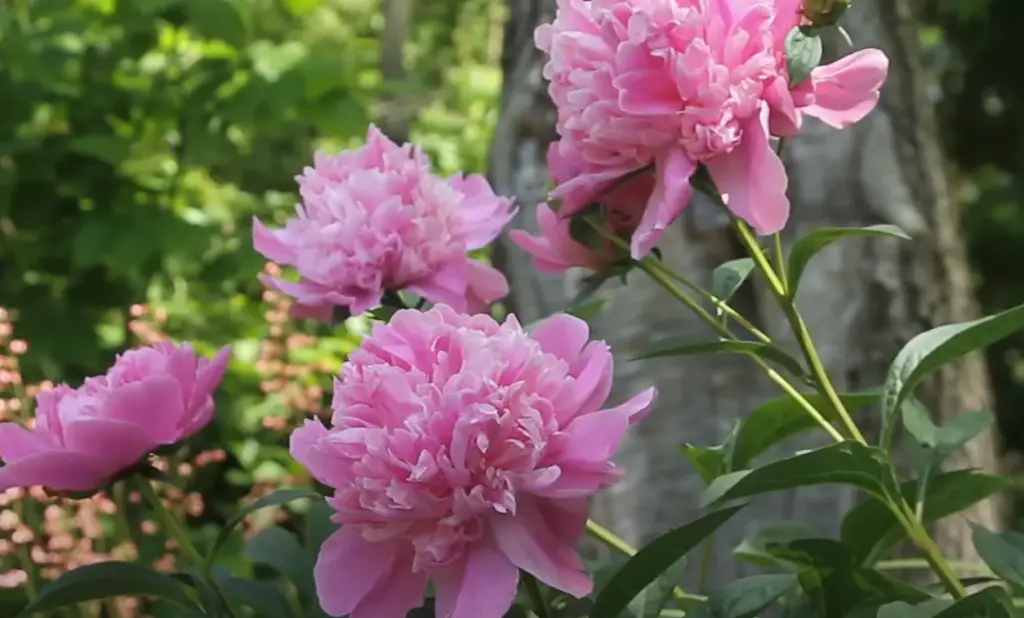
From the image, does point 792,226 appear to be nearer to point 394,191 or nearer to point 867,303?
point 867,303

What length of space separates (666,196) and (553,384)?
73 mm

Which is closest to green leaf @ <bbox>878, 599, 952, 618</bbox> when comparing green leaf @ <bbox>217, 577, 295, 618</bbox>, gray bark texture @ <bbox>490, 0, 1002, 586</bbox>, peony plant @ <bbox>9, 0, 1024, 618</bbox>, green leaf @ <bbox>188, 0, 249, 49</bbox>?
peony plant @ <bbox>9, 0, 1024, 618</bbox>

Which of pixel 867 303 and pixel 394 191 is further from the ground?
pixel 394 191

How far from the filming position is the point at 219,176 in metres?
1.38

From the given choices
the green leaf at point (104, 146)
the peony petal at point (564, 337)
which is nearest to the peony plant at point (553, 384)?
the peony petal at point (564, 337)

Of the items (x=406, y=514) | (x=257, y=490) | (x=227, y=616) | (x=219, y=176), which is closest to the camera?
(x=406, y=514)

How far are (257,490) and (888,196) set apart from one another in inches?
22.6

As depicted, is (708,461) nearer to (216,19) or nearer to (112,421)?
(112,421)

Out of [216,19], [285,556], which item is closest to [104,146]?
[216,19]

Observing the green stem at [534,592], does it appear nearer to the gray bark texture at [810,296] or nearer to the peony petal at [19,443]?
the peony petal at [19,443]

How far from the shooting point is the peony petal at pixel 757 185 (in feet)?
1.13

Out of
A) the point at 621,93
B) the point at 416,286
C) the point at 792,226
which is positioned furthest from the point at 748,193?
the point at 792,226

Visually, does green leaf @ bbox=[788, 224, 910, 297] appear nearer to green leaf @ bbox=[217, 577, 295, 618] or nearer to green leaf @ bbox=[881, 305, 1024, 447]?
green leaf @ bbox=[881, 305, 1024, 447]

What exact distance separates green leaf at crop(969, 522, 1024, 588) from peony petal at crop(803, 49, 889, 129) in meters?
0.18
